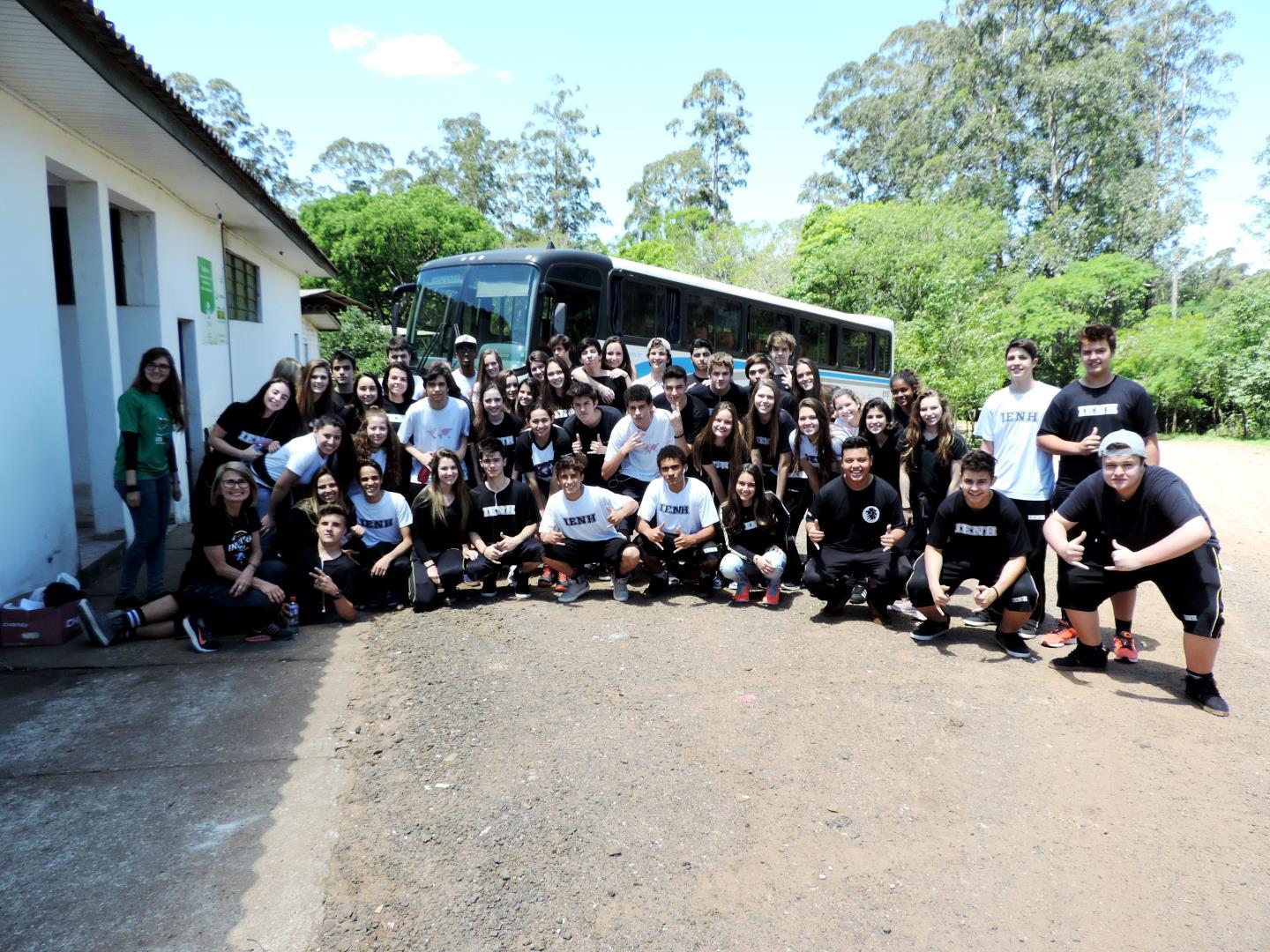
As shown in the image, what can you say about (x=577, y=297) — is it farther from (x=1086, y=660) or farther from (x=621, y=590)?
(x=1086, y=660)

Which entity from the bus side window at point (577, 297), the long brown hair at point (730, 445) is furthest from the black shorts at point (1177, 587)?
the bus side window at point (577, 297)

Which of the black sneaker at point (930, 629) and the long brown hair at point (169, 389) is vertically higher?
the long brown hair at point (169, 389)

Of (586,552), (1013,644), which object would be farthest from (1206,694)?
(586,552)

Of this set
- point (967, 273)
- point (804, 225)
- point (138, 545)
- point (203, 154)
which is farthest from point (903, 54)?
point (138, 545)

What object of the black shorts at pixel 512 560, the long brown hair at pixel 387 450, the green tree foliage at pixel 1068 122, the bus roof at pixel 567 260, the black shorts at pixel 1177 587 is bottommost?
the black shorts at pixel 512 560

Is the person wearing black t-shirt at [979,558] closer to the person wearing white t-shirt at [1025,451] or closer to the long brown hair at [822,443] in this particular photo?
the person wearing white t-shirt at [1025,451]

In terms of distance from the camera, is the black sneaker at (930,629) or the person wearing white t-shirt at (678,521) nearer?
the black sneaker at (930,629)

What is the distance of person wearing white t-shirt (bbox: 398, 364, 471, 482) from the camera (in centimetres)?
681

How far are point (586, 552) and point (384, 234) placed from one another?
92.0ft

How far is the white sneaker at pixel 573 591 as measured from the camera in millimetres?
6418

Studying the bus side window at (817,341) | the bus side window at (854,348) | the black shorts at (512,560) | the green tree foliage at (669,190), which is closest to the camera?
the black shorts at (512,560)

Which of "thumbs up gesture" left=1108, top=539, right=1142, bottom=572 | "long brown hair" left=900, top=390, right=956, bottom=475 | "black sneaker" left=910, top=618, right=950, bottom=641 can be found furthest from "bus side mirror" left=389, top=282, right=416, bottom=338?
"thumbs up gesture" left=1108, top=539, right=1142, bottom=572

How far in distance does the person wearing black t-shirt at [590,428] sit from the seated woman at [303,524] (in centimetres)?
192

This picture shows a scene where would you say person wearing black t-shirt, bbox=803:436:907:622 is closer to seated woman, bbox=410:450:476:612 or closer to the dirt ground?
the dirt ground
